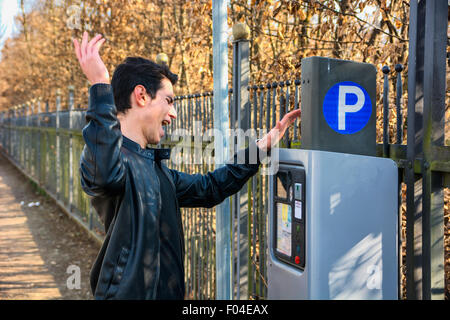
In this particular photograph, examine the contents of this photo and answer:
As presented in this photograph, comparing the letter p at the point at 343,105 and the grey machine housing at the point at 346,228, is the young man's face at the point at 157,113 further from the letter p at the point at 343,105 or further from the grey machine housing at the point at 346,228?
the letter p at the point at 343,105

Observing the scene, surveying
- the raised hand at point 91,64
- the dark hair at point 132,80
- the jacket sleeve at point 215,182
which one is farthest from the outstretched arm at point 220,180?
the raised hand at point 91,64

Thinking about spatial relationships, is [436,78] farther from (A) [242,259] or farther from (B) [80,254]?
(B) [80,254]

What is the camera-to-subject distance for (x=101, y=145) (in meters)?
1.99

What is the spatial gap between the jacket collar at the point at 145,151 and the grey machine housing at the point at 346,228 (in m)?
0.63

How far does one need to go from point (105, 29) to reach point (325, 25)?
6.16m

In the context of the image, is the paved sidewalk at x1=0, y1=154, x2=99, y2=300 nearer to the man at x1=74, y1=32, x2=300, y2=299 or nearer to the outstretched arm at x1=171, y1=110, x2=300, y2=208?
the outstretched arm at x1=171, y1=110, x2=300, y2=208

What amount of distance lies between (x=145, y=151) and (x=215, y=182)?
0.58 m

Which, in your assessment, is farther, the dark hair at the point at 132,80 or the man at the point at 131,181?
the dark hair at the point at 132,80

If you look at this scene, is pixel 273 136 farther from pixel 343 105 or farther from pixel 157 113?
pixel 157 113

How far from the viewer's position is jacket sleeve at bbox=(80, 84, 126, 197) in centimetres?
199

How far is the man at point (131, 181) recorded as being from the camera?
203cm

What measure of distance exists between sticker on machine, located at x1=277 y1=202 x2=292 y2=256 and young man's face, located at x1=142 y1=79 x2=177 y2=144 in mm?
737

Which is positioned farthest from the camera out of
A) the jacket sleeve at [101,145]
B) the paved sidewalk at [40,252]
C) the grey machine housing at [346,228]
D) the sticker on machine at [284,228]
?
the paved sidewalk at [40,252]
